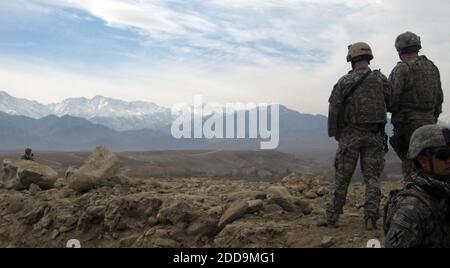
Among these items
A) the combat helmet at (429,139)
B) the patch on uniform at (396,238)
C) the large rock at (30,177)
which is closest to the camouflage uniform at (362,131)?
the combat helmet at (429,139)

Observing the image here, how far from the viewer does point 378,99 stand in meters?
6.64

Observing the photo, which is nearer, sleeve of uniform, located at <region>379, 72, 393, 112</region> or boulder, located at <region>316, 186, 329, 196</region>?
sleeve of uniform, located at <region>379, 72, 393, 112</region>

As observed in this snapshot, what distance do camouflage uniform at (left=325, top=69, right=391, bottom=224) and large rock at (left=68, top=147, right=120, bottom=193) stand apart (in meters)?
5.95

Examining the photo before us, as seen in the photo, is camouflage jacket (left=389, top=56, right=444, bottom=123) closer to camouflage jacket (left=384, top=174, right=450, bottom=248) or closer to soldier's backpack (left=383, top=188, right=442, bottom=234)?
soldier's backpack (left=383, top=188, right=442, bottom=234)

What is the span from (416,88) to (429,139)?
399cm

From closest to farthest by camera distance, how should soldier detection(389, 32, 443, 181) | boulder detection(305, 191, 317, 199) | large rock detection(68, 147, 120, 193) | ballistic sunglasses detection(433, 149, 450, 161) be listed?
ballistic sunglasses detection(433, 149, 450, 161), soldier detection(389, 32, 443, 181), boulder detection(305, 191, 317, 199), large rock detection(68, 147, 120, 193)

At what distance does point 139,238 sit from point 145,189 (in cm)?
278

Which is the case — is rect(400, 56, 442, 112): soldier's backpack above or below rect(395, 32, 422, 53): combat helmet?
below

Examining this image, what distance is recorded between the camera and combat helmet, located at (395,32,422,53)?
676cm

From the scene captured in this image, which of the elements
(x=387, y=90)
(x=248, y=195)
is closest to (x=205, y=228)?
(x=248, y=195)

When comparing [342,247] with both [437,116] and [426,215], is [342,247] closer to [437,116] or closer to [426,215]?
[437,116]

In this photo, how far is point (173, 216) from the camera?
8.26 m

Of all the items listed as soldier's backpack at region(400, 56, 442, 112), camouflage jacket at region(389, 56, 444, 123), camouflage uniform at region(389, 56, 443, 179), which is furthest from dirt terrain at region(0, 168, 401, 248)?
soldier's backpack at region(400, 56, 442, 112)
